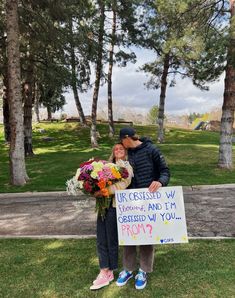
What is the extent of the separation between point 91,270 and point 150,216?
48.4 inches

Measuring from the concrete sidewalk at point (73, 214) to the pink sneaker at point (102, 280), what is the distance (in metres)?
1.13

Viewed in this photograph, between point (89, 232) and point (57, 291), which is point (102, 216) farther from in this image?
point (89, 232)

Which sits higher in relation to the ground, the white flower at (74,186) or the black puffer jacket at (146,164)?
the black puffer jacket at (146,164)

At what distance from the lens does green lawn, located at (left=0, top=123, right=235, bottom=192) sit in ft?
37.8

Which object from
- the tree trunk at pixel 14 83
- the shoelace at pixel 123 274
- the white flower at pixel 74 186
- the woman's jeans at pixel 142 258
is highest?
the tree trunk at pixel 14 83

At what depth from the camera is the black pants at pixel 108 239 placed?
4.38 metres

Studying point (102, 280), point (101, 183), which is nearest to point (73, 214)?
point (102, 280)

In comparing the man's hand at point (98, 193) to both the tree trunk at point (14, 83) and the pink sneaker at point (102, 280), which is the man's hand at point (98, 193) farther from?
the tree trunk at point (14, 83)

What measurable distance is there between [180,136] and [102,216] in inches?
938

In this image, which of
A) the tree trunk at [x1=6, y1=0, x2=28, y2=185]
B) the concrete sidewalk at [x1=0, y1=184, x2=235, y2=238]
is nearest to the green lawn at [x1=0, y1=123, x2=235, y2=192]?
the concrete sidewalk at [x1=0, y1=184, x2=235, y2=238]

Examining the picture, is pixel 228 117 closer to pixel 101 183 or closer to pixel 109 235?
pixel 109 235

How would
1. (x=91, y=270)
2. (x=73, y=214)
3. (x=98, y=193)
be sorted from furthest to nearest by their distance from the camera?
Result: 1. (x=73, y=214)
2. (x=91, y=270)
3. (x=98, y=193)

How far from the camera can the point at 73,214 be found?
8070mm

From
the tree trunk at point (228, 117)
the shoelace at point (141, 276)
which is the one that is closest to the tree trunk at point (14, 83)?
the tree trunk at point (228, 117)
